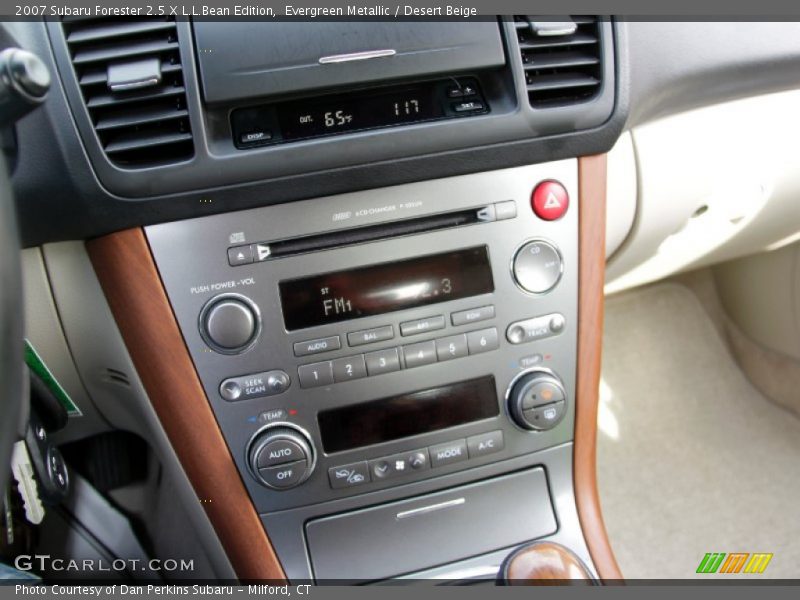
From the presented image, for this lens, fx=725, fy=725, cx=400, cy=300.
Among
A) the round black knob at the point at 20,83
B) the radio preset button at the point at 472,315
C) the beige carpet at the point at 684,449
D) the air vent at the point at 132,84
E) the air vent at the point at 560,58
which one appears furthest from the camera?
the beige carpet at the point at 684,449

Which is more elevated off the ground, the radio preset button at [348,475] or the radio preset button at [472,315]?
the radio preset button at [472,315]

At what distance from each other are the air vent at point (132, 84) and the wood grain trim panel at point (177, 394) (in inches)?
4.9

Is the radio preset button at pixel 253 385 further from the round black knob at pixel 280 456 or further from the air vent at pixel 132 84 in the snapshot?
the air vent at pixel 132 84

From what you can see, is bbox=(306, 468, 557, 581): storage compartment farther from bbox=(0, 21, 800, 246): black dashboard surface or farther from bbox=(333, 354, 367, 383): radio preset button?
bbox=(0, 21, 800, 246): black dashboard surface

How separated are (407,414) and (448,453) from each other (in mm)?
89

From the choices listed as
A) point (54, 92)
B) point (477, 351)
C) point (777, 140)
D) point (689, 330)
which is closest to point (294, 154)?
point (54, 92)

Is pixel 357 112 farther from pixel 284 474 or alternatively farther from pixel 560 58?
pixel 284 474

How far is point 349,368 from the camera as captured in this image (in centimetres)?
101

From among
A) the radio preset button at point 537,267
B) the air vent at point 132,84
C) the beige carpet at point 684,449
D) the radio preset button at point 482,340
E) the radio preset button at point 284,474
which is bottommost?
the beige carpet at point 684,449

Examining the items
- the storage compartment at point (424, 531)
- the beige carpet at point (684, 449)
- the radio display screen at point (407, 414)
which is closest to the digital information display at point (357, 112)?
the radio display screen at point (407, 414)

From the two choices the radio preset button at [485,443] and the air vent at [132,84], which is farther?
the radio preset button at [485,443]

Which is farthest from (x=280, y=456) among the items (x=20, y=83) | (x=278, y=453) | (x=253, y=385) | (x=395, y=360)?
(x=20, y=83)

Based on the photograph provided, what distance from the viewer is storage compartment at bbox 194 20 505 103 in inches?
33.7

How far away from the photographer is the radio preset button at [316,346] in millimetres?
994
